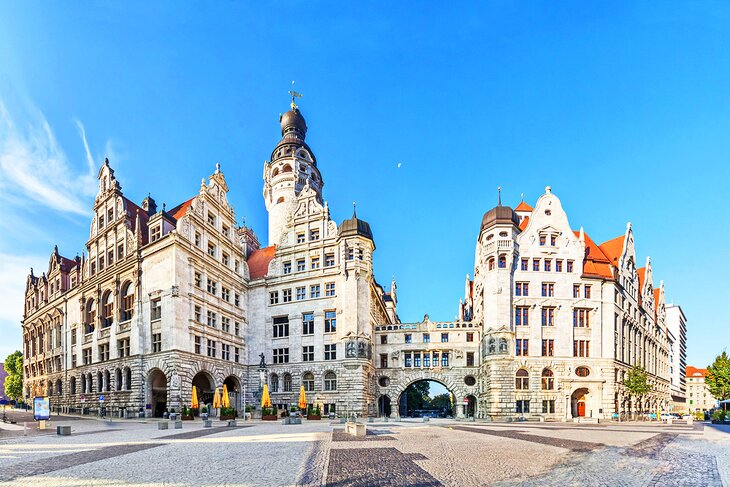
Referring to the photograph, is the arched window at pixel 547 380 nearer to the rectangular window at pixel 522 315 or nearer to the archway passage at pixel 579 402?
the archway passage at pixel 579 402

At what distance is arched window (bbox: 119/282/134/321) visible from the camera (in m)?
51.2

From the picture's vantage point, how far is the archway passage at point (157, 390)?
47.6m

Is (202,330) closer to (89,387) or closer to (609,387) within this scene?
(89,387)

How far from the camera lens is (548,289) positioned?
56125mm

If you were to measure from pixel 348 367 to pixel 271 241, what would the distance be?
28.0m

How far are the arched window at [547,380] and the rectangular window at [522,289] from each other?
864 cm

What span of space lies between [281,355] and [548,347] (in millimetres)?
30566

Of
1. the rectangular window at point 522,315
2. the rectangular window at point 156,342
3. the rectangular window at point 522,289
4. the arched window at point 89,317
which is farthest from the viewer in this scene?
the arched window at point 89,317

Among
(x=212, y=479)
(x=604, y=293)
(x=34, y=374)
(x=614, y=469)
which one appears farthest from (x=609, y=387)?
(x=34, y=374)

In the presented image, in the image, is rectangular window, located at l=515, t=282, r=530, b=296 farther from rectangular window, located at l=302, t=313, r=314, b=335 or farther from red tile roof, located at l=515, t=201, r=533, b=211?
rectangular window, located at l=302, t=313, r=314, b=335

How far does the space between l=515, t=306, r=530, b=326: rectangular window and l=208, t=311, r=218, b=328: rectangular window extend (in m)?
33.3

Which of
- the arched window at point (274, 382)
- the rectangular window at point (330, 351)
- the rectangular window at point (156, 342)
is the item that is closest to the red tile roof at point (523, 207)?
the rectangular window at point (330, 351)

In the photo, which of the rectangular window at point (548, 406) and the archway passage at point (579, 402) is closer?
the rectangular window at point (548, 406)

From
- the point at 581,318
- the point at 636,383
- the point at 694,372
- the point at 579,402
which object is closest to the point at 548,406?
the point at 579,402
